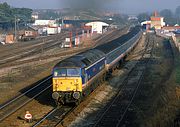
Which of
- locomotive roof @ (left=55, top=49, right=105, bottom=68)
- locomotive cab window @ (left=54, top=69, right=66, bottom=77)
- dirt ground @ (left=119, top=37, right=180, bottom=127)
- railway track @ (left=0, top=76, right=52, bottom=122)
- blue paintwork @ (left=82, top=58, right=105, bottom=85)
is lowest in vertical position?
railway track @ (left=0, top=76, right=52, bottom=122)

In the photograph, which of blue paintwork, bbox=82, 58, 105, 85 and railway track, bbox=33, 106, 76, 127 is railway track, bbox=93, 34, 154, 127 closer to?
railway track, bbox=33, 106, 76, 127

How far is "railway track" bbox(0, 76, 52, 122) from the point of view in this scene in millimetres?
23486

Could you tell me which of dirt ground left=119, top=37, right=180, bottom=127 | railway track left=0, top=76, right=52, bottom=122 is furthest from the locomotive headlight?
railway track left=0, top=76, right=52, bottom=122

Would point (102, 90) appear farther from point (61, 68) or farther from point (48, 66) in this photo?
point (48, 66)

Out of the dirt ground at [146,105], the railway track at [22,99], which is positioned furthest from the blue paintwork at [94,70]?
the railway track at [22,99]

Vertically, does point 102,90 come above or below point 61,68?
below

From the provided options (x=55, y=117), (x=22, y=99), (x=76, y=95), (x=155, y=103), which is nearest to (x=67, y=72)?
(x=76, y=95)

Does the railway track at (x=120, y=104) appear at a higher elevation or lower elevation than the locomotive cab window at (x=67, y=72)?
lower

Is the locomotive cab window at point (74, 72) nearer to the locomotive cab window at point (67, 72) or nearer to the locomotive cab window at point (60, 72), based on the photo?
the locomotive cab window at point (67, 72)

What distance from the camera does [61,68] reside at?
23.7 metres

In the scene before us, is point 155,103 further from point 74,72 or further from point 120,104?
point 74,72

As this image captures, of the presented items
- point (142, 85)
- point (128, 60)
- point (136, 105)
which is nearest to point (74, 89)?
point (136, 105)

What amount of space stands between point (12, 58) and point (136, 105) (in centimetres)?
3331

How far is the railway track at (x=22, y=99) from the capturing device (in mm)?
23486
